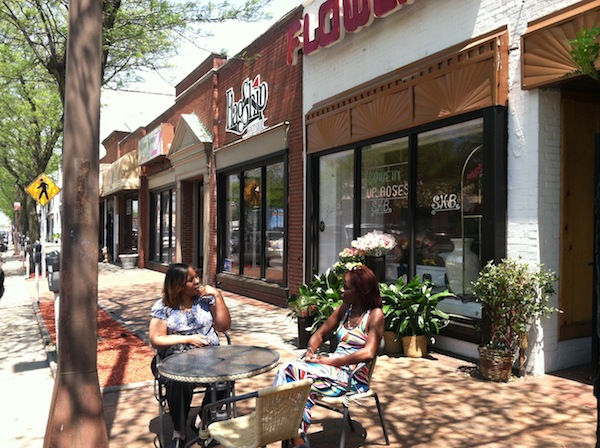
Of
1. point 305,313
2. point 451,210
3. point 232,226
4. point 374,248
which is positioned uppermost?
point 451,210

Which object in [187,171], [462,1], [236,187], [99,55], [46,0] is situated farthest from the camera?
[187,171]

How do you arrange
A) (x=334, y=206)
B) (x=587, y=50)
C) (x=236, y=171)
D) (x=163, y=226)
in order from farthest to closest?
(x=163, y=226) < (x=236, y=171) < (x=334, y=206) < (x=587, y=50)

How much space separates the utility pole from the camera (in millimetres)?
3463

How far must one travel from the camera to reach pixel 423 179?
23.5 feet

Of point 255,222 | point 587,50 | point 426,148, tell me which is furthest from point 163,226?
point 587,50

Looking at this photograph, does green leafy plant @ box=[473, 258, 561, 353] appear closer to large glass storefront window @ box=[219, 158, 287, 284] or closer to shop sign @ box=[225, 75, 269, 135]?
large glass storefront window @ box=[219, 158, 287, 284]

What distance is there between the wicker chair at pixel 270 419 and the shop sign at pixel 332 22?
18.9 ft

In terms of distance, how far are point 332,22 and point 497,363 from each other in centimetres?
588

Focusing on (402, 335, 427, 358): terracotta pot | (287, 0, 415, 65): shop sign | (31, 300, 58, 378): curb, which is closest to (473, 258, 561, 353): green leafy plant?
(402, 335, 427, 358): terracotta pot

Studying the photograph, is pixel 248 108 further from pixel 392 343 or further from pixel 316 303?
pixel 392 343

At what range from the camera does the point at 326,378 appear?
3.61 m

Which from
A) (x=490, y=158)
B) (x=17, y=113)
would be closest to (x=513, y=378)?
(x=490, y=158)

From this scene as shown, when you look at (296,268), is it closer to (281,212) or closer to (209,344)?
(281,212)

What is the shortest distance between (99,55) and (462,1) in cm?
452
